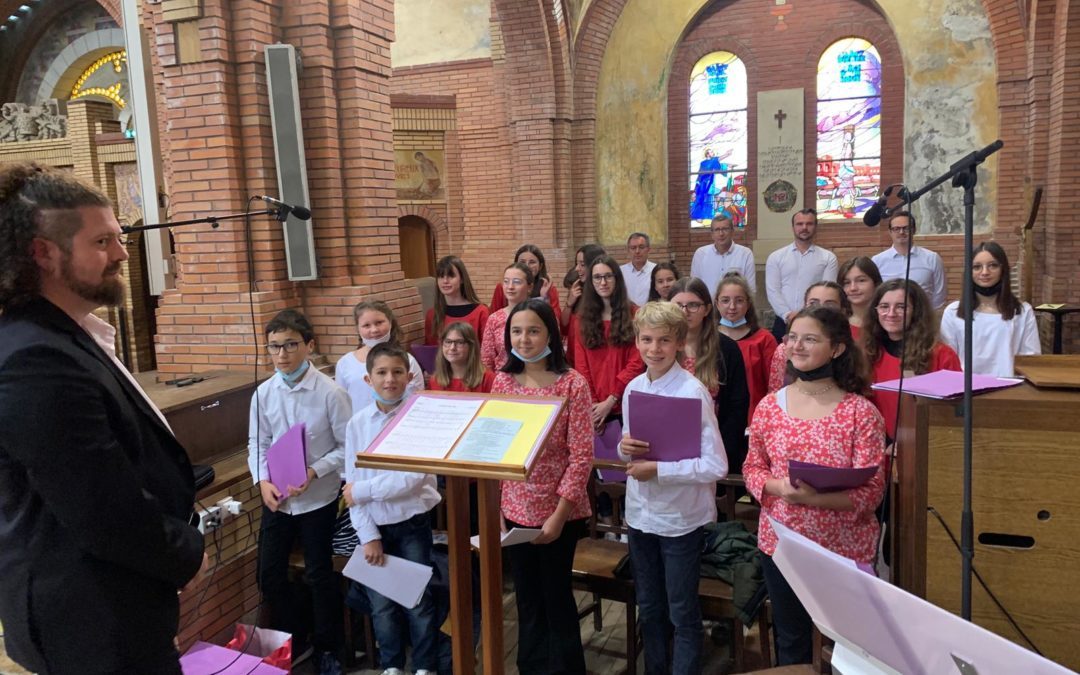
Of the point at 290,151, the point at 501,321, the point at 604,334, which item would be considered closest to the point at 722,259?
the point at 604,334

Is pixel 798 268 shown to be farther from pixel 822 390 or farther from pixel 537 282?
pixel 822 390

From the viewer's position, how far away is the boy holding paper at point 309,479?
3793 millimetres

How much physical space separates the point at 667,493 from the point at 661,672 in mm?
822

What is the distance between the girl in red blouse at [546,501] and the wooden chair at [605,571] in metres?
0.36

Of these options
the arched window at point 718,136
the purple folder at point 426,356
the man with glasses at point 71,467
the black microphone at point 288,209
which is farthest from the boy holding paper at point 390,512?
the arched window at point 718,136

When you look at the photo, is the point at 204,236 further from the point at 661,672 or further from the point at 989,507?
the point at 989,507

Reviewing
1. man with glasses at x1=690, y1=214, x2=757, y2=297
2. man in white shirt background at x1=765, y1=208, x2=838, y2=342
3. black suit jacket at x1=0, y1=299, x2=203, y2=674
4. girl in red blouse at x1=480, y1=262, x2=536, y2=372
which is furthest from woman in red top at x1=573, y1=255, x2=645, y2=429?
man with glasses at x1=690, y1=214, x2=757, y2=297

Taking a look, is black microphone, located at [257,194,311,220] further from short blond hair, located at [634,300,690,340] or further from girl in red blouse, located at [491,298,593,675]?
short blond hair, located at [634,300,690,340]

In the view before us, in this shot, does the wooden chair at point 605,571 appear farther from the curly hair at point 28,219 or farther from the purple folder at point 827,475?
the curly hair at point 28,219

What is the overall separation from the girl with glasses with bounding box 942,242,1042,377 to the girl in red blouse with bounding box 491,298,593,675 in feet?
8.31

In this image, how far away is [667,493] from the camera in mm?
3102

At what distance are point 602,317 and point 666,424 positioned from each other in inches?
85.0

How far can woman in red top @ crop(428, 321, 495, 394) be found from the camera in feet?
13.8

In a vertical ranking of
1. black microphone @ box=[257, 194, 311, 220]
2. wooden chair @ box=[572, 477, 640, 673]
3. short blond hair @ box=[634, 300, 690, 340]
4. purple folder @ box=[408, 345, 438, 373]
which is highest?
black microphone @ box=[257, 194, 311, 220]
